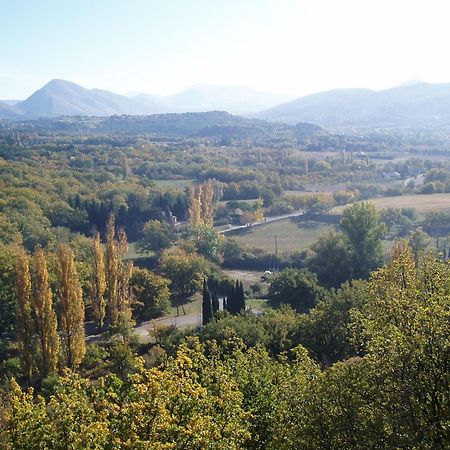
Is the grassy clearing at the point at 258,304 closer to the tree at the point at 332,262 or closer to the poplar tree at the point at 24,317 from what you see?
the tree at the point at 332,262

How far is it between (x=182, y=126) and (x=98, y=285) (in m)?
151

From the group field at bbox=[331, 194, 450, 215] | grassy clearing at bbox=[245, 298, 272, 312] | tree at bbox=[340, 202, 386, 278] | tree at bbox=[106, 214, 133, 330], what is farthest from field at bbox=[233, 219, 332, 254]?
tree at bbox=[106, 214, 133, 330]

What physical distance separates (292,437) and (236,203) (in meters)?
55.9

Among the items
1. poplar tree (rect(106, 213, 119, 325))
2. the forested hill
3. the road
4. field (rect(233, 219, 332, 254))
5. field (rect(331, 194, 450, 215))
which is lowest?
field (rect(233, 219, 332, 254))

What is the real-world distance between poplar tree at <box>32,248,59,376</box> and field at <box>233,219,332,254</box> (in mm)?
29127

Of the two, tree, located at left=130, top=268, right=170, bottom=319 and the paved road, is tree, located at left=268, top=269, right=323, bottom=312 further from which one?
the paved road

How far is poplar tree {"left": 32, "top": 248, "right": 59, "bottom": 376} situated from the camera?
71.1ft

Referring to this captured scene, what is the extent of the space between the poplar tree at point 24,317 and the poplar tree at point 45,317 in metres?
0.50

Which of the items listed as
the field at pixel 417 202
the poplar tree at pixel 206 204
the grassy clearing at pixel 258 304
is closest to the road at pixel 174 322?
the grassy clearing at pixel 258 304

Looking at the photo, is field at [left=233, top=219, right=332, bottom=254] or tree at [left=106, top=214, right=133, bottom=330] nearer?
tree at [left=106, top=214, right=133, bottom=330]

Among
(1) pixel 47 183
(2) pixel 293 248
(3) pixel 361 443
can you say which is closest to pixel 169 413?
(3) pixel 361 443

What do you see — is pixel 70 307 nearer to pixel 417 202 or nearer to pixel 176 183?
pixel 417 202

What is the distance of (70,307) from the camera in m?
22.6

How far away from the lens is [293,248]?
50125 mm
